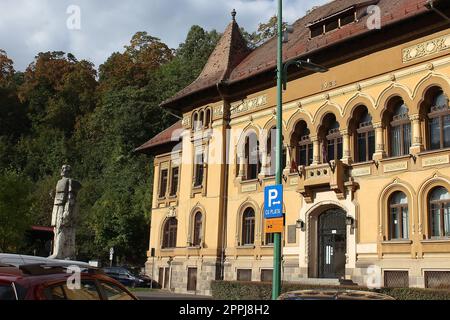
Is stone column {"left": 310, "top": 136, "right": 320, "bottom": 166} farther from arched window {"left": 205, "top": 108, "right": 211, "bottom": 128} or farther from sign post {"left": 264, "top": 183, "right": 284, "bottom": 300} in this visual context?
sign post {"left": 264, "top": 183, "right": 284, "bottom": 300}

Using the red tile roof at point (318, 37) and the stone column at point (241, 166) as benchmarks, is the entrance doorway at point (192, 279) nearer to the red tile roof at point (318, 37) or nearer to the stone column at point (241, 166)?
the stone column at point (241, 166)

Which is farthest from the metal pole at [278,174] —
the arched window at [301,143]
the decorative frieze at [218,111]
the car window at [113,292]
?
the decorative frieze at [218,111]

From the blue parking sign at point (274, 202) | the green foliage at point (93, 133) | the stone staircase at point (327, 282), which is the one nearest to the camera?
the blue parking sign at point (274, 202)

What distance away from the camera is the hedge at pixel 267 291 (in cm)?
1826

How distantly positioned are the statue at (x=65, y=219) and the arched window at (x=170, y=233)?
59.1 feet

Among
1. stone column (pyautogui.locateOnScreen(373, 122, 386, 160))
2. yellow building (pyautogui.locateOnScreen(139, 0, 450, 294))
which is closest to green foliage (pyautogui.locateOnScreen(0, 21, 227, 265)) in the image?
yellow building (pyautogui.locateOnScreen(139, 0, 450, 294))

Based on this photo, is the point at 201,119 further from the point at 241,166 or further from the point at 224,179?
the point at 241,166

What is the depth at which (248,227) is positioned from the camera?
2938 centimetres

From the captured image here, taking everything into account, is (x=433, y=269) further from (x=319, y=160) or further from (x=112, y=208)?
(x=112, y=208)

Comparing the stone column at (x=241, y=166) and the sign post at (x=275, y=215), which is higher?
the stone column at (x=241, y=166)

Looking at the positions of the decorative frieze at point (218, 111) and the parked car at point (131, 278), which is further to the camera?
the parked car at point (131, 278)

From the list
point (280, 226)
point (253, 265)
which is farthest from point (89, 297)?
point (253, 265)
